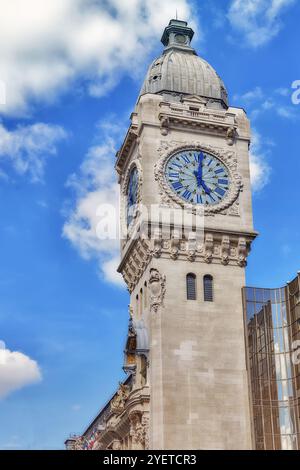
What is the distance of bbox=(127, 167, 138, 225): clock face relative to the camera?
2736 inches

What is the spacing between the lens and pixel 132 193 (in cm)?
7119

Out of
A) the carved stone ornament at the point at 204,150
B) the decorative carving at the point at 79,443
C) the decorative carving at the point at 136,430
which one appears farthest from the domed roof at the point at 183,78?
the decorative carving at the point at 79,443

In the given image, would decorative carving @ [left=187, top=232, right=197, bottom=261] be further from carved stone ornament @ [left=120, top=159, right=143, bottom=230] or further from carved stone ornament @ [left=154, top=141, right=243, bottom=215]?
carved stone ornament @ [left=120, top=159, right=143, bottom=230]

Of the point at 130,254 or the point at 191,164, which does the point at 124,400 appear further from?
the point at 191,164

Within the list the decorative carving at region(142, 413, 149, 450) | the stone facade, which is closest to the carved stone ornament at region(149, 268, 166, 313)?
the stone facade

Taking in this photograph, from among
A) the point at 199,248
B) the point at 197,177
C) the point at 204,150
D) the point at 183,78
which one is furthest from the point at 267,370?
the point at 183,78

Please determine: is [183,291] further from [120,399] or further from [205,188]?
[120,399]

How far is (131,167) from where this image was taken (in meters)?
70.9

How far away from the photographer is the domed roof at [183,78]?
71938 mm

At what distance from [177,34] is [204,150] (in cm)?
1551

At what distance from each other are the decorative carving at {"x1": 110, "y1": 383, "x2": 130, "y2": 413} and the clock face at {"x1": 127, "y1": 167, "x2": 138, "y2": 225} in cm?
1377

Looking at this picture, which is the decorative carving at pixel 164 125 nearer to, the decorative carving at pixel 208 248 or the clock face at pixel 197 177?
the clock face at pixel 197 177

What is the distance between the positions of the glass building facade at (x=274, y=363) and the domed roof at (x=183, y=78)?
59.8ft

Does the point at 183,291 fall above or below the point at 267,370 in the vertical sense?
above
